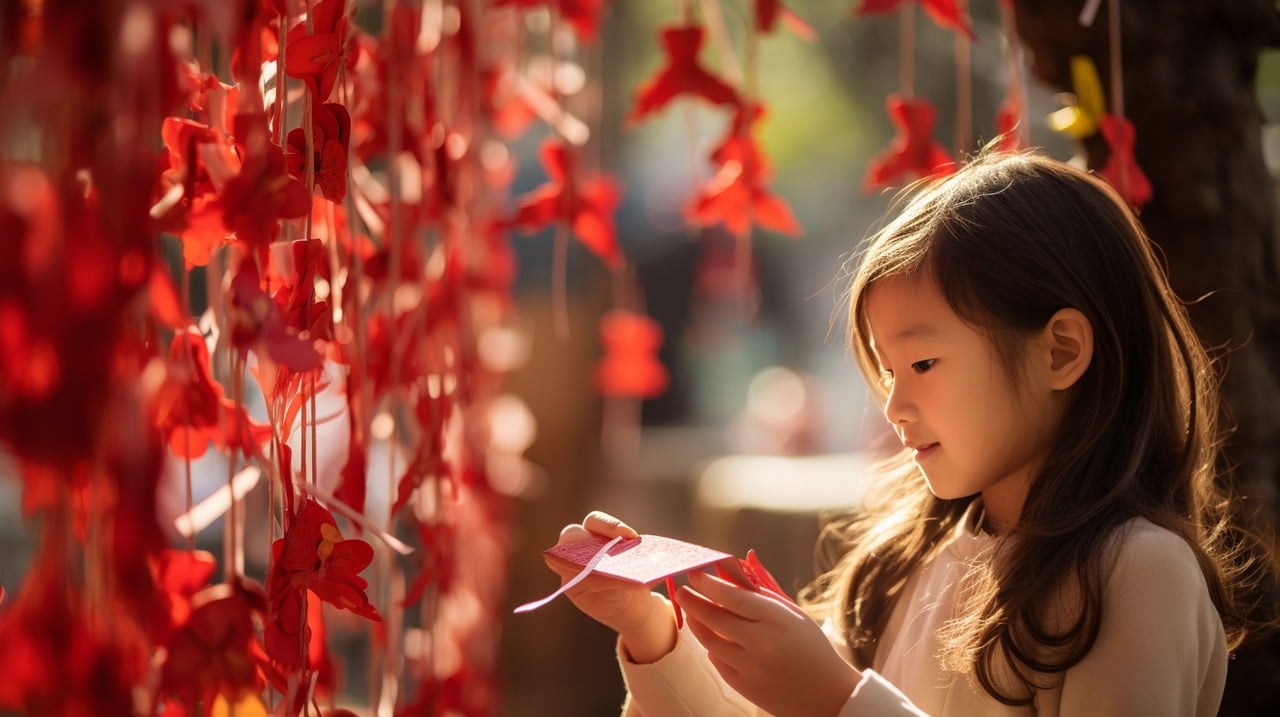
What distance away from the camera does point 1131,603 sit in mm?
730

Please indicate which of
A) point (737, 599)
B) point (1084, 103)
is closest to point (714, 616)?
point (737, 599)

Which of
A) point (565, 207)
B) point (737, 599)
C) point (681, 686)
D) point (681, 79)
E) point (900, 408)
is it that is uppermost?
point (681, 79)

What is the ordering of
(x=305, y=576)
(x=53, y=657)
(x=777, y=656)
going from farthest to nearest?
(x=777, y=656) → (x=305, y=576) → (x=53, y=657)

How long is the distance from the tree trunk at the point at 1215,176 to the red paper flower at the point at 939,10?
0.15 meters

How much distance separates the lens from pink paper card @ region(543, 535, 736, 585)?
2.32ft

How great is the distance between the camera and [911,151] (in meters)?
1.06

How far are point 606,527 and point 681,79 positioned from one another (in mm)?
423

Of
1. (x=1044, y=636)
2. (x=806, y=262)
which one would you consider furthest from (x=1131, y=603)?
(x=806, y=262)

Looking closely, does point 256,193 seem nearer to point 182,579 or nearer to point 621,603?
point 182,579

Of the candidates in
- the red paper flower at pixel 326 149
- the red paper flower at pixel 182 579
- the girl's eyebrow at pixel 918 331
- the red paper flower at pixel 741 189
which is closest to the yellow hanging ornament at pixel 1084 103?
the red paper flower at pixel 741 189

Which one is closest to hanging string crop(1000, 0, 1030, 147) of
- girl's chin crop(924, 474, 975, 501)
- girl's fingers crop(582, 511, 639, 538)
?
girl's chin crop(924, 474, 975, 501)

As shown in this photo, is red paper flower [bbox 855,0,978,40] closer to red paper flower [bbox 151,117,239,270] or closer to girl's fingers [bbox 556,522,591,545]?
girl's fingers [bbox 556,522,591,545]

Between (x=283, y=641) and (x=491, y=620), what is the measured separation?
2.49ft

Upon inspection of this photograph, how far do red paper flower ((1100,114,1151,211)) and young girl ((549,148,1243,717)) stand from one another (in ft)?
0.31
